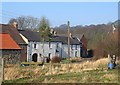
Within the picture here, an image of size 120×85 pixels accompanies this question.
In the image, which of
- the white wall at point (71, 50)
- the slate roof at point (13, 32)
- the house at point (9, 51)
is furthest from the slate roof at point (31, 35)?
the house at point (9, 51)

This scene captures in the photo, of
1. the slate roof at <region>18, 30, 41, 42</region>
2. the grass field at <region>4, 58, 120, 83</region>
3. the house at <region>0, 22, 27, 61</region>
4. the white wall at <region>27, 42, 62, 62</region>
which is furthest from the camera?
the slate roof at <region>18, 30, 41, 42</region>

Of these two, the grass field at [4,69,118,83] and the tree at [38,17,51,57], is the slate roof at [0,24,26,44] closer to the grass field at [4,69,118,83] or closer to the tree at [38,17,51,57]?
the tree at [38,17,51,57]

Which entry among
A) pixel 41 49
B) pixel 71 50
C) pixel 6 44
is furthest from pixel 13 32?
pixel 71 50

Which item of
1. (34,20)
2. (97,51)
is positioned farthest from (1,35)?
(34,20)

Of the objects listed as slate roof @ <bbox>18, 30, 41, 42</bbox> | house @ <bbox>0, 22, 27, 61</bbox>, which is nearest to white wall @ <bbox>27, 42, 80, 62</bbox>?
slate roof @ <bbox>18, 30, 41, 42</bbox>

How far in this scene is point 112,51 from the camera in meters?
48.7

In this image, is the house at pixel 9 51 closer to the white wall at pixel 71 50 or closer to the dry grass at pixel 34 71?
the dry grass at pixel 34 71

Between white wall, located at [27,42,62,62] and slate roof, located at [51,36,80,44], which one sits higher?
slate roof, located at [51,36,80,44]

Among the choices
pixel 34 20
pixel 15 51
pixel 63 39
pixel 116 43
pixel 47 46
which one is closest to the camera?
pixel 116 43

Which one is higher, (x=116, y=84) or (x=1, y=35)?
(x=1, y=35)

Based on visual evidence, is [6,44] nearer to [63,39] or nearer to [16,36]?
[16,36]

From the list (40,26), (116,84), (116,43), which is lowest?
(116,84)

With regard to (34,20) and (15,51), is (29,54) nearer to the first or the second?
(15,51)

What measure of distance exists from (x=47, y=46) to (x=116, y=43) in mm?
27510
